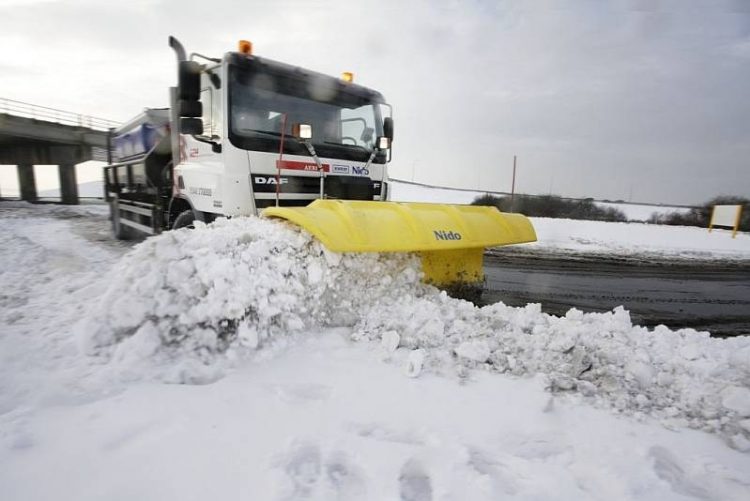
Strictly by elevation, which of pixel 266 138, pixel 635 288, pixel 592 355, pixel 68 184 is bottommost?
pixel 635 288

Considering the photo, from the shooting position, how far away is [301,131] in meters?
4.12

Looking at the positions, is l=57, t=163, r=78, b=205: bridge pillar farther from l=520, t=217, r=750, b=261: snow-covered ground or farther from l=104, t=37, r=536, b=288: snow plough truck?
l=520, t=217, r=750, b=261: snow-covered ground

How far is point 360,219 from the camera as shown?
10.2ft

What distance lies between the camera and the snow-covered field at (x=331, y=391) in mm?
1657

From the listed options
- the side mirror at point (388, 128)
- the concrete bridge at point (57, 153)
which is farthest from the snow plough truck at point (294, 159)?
the concrete bridge at point (57, 153)

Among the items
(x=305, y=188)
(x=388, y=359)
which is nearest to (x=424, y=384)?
(x=388, y=359)

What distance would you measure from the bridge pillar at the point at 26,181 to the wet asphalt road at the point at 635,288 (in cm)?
3431

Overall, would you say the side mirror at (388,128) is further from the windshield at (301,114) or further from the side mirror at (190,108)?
the side mirror at (190,108)

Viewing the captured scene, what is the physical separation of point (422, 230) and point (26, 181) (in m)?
36.4

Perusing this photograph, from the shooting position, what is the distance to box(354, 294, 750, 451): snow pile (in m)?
2.22

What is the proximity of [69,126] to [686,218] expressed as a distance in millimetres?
41700

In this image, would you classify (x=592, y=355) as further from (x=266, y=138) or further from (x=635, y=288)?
(x=635, y=288)

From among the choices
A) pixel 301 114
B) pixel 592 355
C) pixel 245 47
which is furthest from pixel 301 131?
pixel 592 355

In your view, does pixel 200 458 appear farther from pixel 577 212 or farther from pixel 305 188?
pixel 577 212
